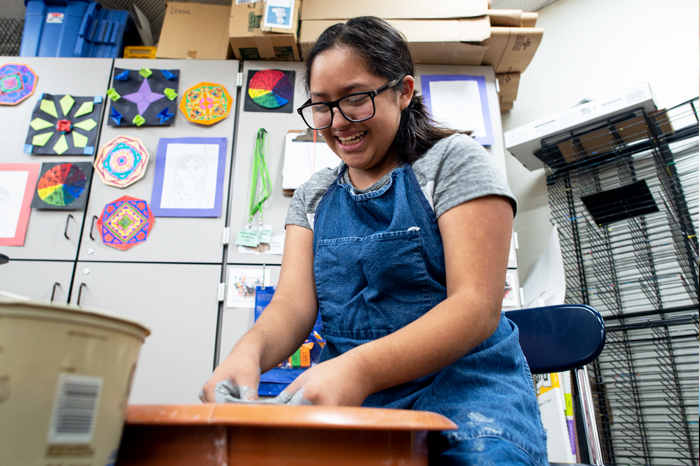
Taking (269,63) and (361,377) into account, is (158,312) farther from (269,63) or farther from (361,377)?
(361,377)

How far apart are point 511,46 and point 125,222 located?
1806 millimetres

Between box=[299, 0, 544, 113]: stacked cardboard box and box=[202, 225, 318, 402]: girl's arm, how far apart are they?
1.22m

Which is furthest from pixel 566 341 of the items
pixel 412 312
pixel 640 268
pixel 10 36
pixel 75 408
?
pixel 10 36

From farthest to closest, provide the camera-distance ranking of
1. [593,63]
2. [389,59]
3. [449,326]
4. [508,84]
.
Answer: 1. [593,63]
2. [508,84]
3. [389,59]
4. [449,326]

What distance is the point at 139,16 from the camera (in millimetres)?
2291

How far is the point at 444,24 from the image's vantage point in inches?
73.3

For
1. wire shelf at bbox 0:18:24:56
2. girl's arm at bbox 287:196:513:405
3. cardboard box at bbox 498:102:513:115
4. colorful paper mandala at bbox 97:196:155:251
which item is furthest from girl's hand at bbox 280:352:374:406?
wire shelf at bbox 0:18:24:56

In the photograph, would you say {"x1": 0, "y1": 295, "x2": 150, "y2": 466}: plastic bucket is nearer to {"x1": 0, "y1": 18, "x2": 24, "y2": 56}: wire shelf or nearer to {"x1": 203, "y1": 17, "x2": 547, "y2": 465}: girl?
{"x1": 203, "y1": 17, "x2": 547, "y2": 465}: girl

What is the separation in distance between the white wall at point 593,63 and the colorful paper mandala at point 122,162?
Result: 6.14ft

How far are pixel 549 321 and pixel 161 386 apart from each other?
53.0 inches

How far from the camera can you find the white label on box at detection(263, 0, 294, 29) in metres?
1.83

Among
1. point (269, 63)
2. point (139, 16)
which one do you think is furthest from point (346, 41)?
point (139, 16)

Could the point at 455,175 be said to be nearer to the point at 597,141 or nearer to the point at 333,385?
the point at 333,385

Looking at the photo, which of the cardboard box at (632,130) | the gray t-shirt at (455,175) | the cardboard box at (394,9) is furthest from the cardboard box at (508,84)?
the gray t-shirt at (455,175)
